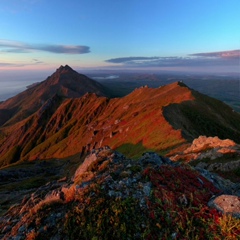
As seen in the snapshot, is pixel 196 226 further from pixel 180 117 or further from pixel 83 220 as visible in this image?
pixel 180 117

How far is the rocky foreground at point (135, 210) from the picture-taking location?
14.2m

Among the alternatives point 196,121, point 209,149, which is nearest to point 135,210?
point 209,149

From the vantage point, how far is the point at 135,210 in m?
15.5

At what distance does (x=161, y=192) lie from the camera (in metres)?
17.0

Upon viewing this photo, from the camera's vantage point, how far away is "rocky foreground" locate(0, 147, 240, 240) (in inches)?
557

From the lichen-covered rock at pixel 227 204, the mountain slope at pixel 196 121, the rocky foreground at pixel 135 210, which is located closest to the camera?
the rocky foreground at pixel 135 210

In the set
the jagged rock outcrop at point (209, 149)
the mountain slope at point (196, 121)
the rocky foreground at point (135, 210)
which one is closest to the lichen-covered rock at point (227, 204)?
the rocky foreground at point (135, 210)

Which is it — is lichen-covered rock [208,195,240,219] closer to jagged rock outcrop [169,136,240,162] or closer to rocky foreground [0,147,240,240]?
rocky foreground [0,147,240,240]

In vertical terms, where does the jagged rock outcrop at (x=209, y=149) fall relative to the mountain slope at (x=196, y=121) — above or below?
above

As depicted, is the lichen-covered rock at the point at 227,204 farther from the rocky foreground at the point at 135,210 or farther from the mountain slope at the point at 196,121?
the mountain slope at the point at 196,121

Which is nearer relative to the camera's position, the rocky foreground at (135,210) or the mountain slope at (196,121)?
the rocky foreground at (135,210)

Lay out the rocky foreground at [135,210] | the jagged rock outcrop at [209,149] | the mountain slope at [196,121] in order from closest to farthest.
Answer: the rocky foreground at [135,210] < the jagged rock outcrop at [209,149] < the mountain slope at [196,121]

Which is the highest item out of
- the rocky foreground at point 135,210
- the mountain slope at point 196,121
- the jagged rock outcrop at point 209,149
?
the rocky foreground at point 135,210

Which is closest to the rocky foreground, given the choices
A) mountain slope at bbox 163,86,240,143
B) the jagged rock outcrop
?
the jagged rock outcrop
